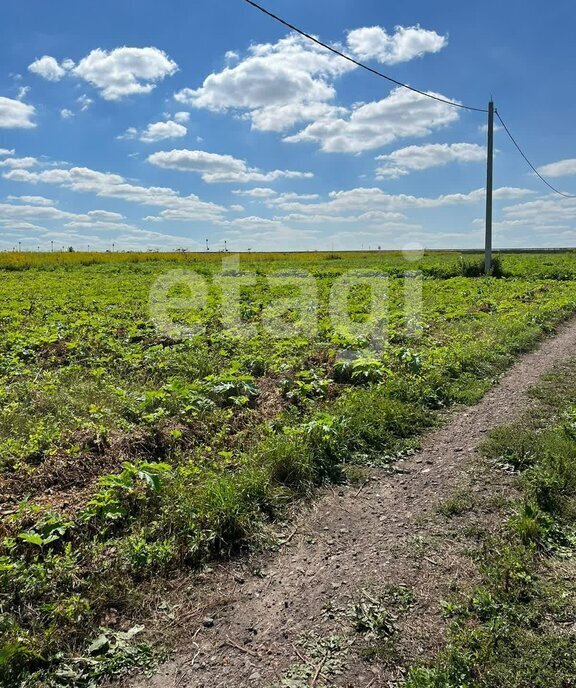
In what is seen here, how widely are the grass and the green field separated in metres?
1.58

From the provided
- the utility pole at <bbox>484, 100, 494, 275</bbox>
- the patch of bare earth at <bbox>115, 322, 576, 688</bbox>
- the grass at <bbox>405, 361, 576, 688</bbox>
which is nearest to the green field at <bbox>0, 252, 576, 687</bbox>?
the patch of bare earth at <bbox>115, 322, 576, 688</bbox>

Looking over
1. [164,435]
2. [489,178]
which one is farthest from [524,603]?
[489,178]

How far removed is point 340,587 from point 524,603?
3.83 ft

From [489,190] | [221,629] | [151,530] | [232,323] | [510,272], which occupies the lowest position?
[221,629]

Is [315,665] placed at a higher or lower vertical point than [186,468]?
lower

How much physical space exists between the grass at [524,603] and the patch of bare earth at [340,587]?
0.47ft

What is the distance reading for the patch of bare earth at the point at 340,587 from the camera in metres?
2.77

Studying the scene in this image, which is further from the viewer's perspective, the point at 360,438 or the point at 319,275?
the point at 319,275

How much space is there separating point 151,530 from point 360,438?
105 inches

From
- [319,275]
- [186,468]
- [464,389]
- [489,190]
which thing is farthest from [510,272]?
[186,468]

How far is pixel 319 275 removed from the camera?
29.2 m

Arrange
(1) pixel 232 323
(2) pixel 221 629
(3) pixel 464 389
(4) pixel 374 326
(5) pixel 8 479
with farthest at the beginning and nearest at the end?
(1) pixel 232 323 → (4) pixel 374 326 → (3) pixel 464 389 → (5) pixel 8 479 → (2) pixel 221 629

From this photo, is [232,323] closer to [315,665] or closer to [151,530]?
[151,530]

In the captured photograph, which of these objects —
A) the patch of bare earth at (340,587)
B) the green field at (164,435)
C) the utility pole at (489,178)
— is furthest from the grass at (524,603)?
the utility pole at (489,178)
